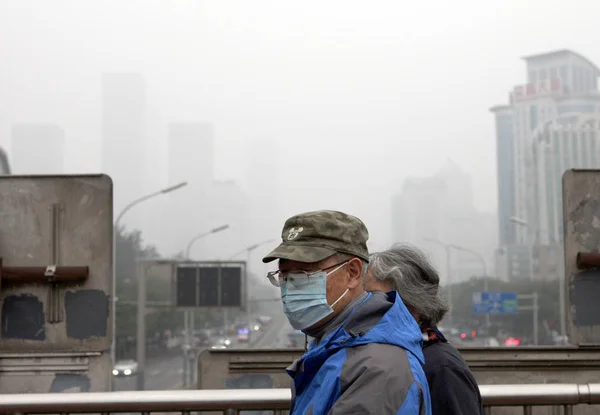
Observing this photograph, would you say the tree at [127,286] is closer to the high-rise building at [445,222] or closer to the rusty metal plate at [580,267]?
the high-rise building at [445,222]

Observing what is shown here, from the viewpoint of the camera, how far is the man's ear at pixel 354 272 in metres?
2.08

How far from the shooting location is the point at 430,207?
1933 inches

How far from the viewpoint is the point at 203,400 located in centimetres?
337

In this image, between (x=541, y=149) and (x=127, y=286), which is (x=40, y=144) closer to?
(x=127, y=286)

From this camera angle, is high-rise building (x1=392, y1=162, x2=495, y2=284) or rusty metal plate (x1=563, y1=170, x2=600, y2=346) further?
high-rise building (x1=392, y1=162, x2=495, y2=284)

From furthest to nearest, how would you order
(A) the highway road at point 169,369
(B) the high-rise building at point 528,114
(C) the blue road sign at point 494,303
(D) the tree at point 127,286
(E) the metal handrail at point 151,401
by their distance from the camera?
1. (B) the high-rise building at point 528,114
2. (D) the tree at point 127,286
3. (C) the blue road sign at point 494,303
4. (A) the highway road at point 169,369
5. (E) the metal handrail at point 151,401

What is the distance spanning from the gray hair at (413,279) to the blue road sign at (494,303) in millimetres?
33361

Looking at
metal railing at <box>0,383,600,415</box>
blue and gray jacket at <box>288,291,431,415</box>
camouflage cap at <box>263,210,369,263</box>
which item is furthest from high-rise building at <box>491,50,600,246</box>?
blue and gray jacket at <box>288,291,431,415</box>

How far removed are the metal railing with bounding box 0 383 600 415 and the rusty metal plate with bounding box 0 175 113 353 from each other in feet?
4.95

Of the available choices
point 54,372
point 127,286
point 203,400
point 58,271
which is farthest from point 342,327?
point 127,286

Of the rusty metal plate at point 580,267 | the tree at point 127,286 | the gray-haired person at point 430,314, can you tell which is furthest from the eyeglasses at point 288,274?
the tree at point 127,286

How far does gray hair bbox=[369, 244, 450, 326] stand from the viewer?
2898 mm

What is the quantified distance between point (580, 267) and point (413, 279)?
7.71ft

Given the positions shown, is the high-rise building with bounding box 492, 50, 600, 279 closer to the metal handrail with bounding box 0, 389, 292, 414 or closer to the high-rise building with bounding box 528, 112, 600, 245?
the high-rise building with bounding box 528, 112, 600, 245
